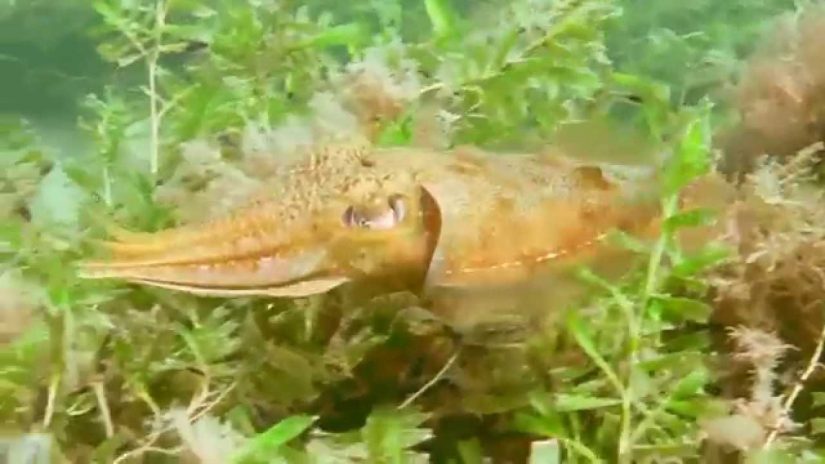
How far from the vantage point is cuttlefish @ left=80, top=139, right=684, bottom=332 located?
2.78ft

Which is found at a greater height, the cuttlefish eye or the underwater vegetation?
the cuttlefish eye

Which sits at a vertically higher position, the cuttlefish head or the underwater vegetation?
the cuttlefish head

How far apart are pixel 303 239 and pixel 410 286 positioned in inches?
4.2

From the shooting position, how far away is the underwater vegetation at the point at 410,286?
89 cm

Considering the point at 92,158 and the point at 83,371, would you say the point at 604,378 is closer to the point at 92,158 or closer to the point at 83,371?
the point at 83,371

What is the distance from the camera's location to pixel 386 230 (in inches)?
35.3

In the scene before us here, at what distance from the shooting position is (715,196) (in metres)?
1.14

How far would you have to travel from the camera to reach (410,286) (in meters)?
0.92

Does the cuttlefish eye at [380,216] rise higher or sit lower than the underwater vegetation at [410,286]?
higher

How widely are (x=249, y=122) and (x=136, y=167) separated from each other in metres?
0.13

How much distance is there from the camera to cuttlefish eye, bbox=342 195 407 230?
889mm

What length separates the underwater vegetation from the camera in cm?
89

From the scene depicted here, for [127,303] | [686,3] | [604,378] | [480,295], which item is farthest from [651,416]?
[686,3]

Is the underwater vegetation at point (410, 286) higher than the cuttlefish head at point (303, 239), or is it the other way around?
the cuttlefish head at point (303, 239)
